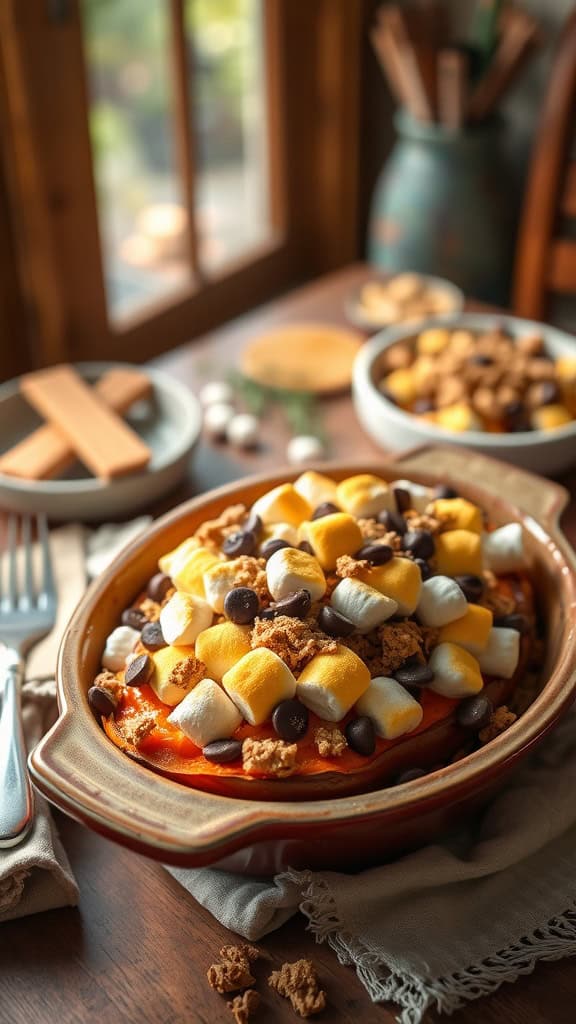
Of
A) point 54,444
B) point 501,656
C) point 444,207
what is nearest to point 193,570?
point 501,656

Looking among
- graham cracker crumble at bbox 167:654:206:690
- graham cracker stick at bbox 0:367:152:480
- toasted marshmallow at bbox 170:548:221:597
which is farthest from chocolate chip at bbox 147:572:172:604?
graham cracker stick at bbox 0:367:152:480

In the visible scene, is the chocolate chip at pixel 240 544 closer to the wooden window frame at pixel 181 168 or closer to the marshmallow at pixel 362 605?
the marshmallow at pixel 362 605

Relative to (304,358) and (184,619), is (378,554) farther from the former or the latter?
(304,358)

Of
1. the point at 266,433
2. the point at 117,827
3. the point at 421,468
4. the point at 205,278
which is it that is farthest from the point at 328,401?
the point at 205,278

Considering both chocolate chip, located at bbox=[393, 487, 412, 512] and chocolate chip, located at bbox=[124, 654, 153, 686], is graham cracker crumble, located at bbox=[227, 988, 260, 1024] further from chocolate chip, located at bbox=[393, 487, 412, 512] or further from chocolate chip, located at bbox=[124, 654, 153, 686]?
chocolate chip, located at bbox=[393, 487, 412, 512]

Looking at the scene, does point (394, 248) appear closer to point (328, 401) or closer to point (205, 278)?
point (205, 278)
